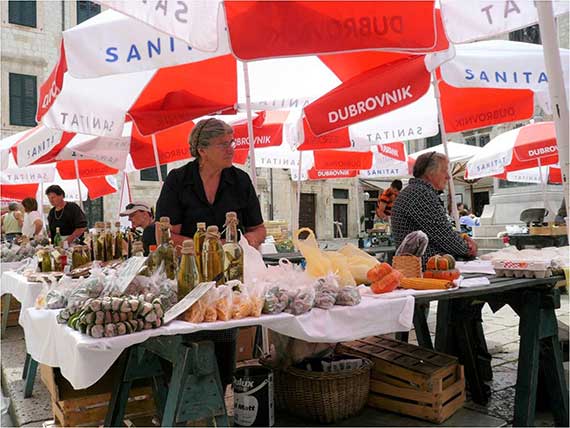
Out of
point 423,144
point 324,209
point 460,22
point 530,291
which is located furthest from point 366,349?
point 423,144

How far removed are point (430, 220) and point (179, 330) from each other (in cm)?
223

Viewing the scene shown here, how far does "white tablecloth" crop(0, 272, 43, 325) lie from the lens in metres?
3.77

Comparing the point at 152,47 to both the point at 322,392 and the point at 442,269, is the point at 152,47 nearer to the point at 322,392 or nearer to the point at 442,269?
the point at 442,269

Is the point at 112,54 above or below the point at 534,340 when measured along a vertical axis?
above

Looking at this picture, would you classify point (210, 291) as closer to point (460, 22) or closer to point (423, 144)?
point (460, 22)

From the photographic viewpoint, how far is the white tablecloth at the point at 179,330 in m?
1.84

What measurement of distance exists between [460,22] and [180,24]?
1791mm

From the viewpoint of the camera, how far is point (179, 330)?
1918 mm

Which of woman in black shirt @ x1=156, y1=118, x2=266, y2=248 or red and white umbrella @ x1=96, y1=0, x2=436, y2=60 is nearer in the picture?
red and white umbrella @ x1=96, y1=0, x2=436, y2=60

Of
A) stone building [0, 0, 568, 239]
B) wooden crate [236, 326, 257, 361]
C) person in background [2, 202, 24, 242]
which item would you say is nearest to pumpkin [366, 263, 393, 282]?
wooden crate [236, 326, 257, 361]

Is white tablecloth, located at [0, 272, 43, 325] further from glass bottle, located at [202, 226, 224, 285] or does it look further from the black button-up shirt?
glass bottle, located at [202, 226, 224, 285]

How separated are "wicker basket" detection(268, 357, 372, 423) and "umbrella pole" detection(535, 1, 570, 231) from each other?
1.61 m

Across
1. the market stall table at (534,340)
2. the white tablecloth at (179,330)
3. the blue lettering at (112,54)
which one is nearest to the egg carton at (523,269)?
the market stall table at (534,340)

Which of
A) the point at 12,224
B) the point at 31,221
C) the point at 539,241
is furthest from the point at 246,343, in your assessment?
the point at 12,224
